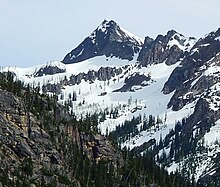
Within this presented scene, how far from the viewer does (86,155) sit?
198 m

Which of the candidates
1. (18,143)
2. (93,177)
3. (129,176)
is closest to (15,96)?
(18,143)

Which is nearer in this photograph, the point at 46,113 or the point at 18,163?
the point at 18,163

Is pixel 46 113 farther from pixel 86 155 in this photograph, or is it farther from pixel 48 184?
pixel 48 184

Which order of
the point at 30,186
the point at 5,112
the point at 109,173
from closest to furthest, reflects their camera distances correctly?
the point at 30,186 → the point at 5,112 → the point at 109,173

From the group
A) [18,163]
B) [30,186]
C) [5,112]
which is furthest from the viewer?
[5,112]

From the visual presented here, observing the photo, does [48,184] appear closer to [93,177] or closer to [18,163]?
[18,163]

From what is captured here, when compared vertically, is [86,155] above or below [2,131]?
below

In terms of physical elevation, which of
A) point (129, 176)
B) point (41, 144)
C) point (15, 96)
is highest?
point (15, 96)

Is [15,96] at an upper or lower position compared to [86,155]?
upper

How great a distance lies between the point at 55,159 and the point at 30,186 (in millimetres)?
27991

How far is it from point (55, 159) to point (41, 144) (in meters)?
6.13

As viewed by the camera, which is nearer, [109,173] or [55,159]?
[55,159]

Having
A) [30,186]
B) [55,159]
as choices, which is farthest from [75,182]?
[30,186]

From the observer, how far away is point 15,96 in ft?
604
